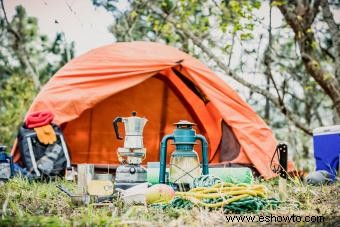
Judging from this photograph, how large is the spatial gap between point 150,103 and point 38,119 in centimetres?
135

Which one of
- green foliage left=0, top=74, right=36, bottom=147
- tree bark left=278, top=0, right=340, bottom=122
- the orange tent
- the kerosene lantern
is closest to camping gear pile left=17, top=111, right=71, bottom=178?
the orange tent

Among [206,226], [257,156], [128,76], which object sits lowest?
[257,156]

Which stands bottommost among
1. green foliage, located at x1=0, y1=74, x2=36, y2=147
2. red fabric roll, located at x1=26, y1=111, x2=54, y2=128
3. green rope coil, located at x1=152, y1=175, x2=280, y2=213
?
green foliage, located at x1=0, y1=74, x2=36, y2=147

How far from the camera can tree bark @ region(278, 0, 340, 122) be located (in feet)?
17.6

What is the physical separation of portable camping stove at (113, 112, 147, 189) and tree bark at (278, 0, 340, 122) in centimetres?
324

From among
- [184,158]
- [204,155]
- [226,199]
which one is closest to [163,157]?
[184,158]

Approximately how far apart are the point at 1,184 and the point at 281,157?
195cm

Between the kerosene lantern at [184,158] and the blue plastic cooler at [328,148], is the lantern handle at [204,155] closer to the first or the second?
the kerosene lantern at [184,158]

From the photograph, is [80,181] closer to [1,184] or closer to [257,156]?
[1,184]

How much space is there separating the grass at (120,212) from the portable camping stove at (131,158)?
0.34 meters

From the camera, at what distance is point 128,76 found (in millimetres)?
4621

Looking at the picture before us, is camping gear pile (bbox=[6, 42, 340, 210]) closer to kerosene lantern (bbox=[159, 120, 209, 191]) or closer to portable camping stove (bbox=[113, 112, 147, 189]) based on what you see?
portable camping stove (bbox=[113, 112, 147, 189])

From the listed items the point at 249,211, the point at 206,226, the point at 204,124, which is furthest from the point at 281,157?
the point at 204,124

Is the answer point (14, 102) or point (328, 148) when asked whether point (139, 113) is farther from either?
point (14, 102)
